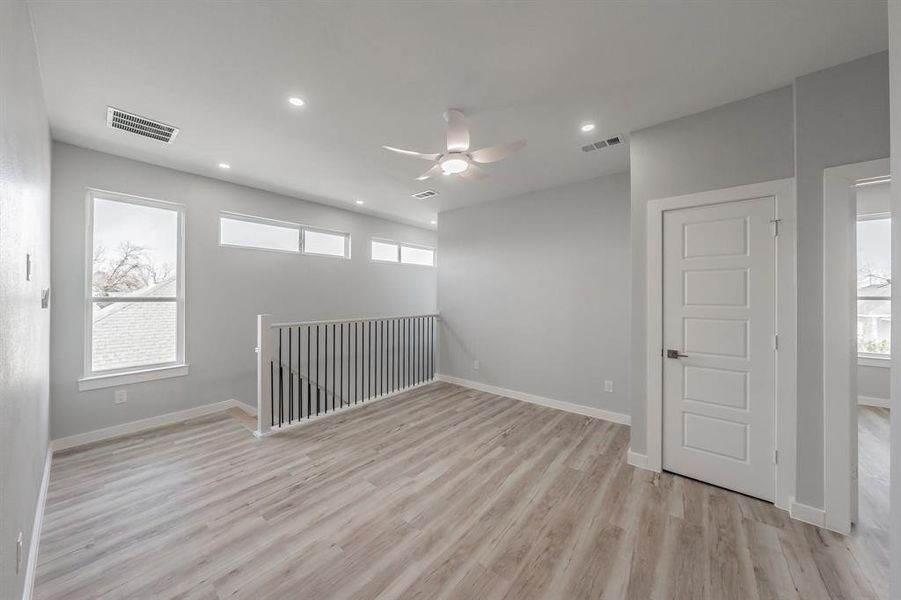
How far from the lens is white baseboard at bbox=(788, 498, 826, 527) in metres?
2.09

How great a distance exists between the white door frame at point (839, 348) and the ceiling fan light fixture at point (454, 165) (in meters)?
2.39

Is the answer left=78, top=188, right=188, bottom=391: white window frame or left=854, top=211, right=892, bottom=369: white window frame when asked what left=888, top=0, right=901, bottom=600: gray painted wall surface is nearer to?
left=78, top=188, right=188, bottom=391: white window frame

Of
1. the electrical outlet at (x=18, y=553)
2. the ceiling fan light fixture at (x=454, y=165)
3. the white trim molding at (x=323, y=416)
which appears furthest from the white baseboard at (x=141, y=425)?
the ceiling fan light fixture at (x=454, y=165)

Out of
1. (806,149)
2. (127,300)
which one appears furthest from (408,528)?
(127,300)

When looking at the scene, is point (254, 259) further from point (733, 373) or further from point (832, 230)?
point (832, 230)

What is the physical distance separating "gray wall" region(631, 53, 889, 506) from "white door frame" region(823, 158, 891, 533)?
0.04 metres

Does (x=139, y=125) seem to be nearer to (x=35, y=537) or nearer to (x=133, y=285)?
(x=133, y=285)

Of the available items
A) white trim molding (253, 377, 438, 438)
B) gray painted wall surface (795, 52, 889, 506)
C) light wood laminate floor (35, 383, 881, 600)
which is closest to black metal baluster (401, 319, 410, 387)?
white trim molding (253, 377, 438, 438)

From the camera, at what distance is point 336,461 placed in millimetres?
2855

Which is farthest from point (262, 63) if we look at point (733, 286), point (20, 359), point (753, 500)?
point (753, 500)

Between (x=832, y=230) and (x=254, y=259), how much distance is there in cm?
570

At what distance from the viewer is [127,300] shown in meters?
3.51

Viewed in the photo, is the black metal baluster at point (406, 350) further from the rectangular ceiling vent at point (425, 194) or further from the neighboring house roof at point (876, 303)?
the neighboring house roof at point (876, 303)

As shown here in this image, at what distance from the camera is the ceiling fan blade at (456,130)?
8.33ft
